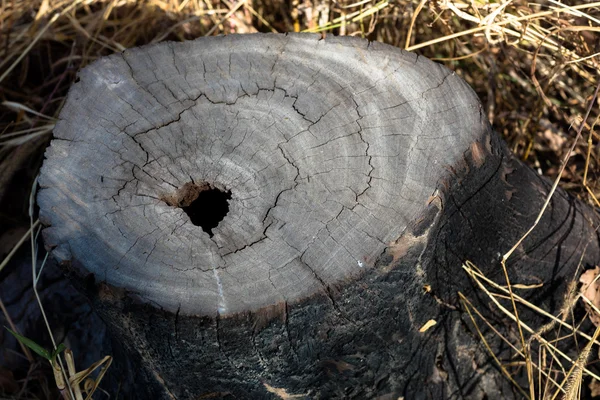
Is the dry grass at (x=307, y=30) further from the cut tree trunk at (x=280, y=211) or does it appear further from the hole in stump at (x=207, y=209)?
the hole in stump at (x=207, y=209)

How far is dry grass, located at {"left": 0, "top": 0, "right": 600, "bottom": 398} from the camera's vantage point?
246cm

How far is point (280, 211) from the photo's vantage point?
4.94ft

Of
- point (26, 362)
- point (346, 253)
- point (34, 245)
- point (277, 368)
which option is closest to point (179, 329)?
point (277, 368)

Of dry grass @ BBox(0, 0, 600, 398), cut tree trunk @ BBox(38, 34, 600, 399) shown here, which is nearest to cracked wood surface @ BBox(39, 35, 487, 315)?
cut tree trunk @ BBox(38, 34, 600, 399)

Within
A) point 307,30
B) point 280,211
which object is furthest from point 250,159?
point 307,30

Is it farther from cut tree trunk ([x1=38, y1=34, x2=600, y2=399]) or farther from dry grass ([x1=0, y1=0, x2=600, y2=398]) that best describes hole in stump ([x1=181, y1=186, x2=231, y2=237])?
dry grass ([x1=0, y1=0, x2=600, y2=398])

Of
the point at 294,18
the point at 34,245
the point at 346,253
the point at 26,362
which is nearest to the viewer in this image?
the point at 346,253

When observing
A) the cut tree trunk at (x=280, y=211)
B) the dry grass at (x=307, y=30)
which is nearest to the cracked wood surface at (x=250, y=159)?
the cut tree trunk at (x=280, y=211)

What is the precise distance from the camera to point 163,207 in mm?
1518

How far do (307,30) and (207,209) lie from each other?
1.22 meters

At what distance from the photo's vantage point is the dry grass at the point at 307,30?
8.08 feet

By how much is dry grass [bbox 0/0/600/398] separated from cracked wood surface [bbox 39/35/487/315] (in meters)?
0.80

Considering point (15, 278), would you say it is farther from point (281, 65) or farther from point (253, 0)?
point (253, 0)

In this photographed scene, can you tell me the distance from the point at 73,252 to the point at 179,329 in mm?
301
